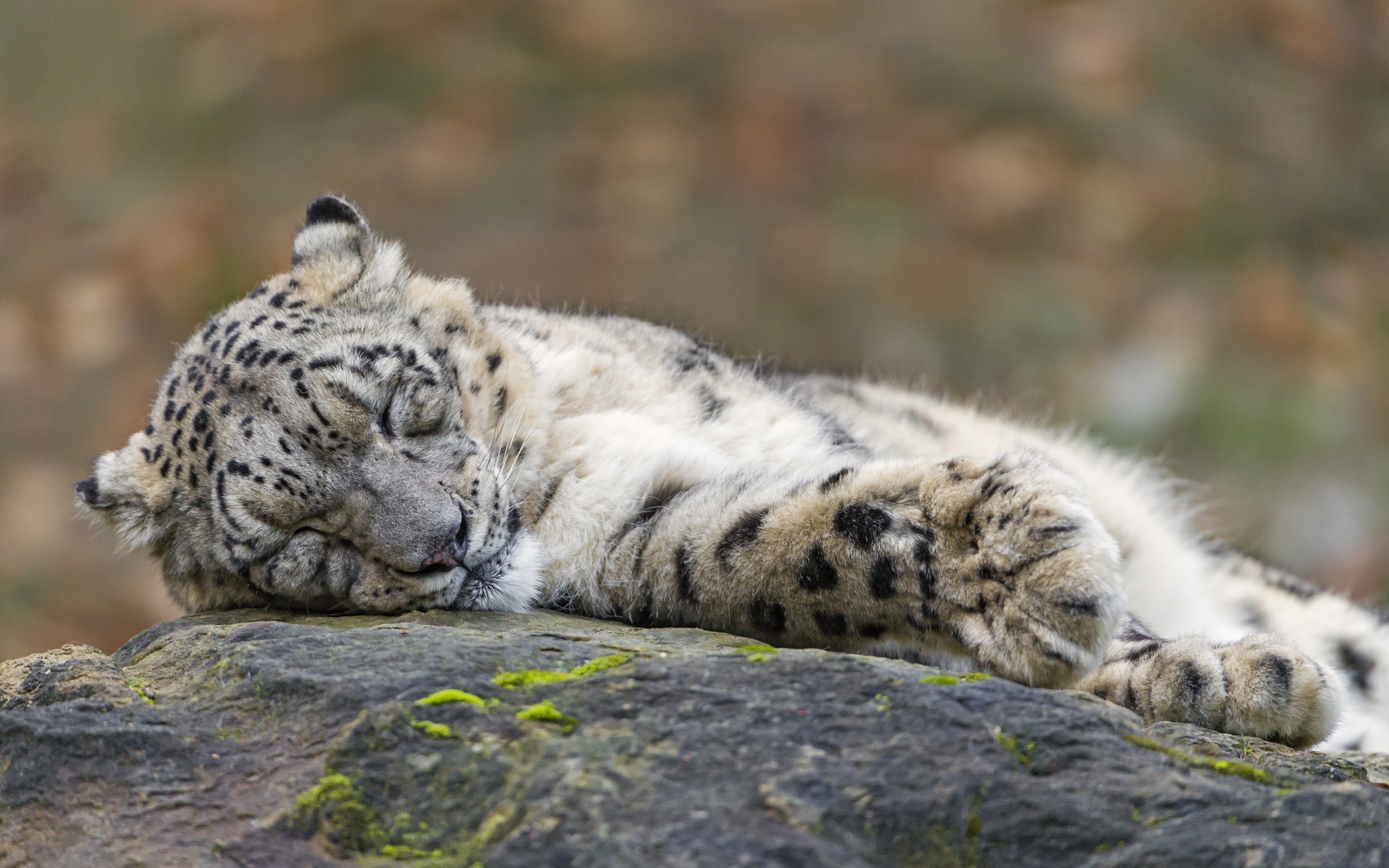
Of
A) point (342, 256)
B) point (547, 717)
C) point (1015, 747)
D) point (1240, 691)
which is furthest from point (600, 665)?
point (342, 256)

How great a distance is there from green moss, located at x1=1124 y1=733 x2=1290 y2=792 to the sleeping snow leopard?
53 centimetres

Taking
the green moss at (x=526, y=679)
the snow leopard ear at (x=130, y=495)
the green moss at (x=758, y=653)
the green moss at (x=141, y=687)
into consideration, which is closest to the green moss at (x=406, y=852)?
the green moss at (x=526, y=679)

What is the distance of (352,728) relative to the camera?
116 inches

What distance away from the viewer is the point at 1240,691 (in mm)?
3646

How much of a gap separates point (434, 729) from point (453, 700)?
12cm

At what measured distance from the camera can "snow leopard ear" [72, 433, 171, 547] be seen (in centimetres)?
466

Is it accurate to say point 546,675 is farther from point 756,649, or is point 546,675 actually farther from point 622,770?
point 756,649

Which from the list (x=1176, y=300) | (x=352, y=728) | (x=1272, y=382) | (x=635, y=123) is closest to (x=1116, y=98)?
(x=1176, y=300)

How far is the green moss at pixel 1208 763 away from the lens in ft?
9.37

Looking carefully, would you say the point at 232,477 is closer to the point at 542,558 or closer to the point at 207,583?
the point at 207,583

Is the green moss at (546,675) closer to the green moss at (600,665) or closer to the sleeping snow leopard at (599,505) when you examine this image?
the green moss at (600,665)

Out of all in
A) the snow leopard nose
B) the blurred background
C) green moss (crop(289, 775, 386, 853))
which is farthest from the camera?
the blurred background

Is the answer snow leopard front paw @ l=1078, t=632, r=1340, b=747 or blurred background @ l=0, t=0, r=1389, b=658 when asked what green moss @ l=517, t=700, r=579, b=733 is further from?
blurred background @ l=0, t=0, r=1389, b=658

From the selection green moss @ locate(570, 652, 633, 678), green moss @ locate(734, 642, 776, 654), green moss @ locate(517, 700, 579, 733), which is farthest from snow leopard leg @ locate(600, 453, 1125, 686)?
green moss @ locate(517, 700, 579, 733)
